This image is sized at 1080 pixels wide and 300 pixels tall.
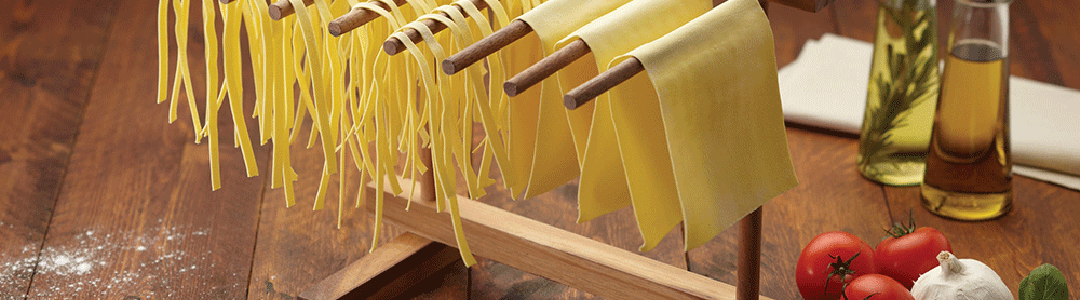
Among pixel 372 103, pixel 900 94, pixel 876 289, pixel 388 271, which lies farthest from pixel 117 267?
pixel 900 94

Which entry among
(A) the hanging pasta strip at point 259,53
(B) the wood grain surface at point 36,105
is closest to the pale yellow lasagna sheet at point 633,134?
(A) the hanging pasta strip at point 259,53

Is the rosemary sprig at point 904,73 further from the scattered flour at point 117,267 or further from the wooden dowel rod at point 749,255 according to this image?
the scattered flour at point 117,267

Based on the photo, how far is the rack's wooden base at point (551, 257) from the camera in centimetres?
107

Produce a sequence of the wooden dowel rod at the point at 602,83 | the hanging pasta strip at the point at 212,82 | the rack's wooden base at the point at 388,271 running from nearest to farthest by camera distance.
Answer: the wooden dowel rod at the point at 602,83, the hanging pasta strip at the point at 212,82, the rack's wooden base at the point at 388,271

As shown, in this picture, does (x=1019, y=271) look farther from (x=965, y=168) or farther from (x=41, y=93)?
(x=41, y=93)

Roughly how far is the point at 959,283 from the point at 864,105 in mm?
663

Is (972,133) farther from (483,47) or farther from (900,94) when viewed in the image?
(483,47)

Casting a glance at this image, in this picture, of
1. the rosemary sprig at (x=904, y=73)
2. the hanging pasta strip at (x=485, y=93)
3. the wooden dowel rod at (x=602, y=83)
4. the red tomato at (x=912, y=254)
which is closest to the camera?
the wooden dowel rod at (x=602, y=83)

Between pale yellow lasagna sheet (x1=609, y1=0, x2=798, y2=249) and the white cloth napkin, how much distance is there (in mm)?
779

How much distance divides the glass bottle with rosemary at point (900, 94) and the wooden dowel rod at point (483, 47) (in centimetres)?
69

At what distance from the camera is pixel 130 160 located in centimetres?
154

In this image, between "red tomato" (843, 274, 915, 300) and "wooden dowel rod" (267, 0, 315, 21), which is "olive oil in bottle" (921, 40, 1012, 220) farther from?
"wooden dowel rod" (267, 0, 315, 21)

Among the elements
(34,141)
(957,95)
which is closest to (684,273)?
(957,95)

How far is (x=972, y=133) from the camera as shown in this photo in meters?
1.26
